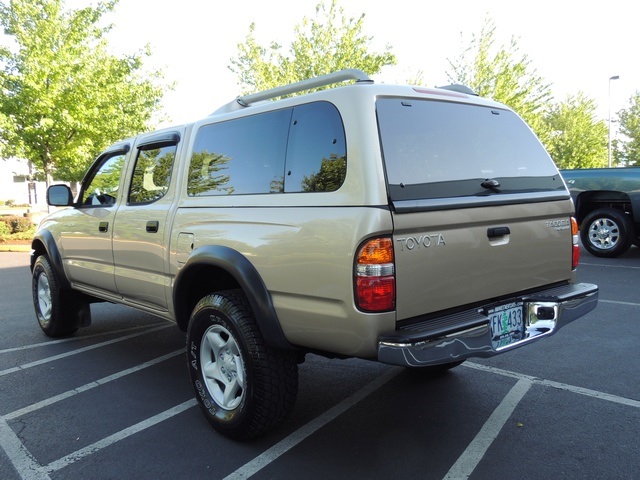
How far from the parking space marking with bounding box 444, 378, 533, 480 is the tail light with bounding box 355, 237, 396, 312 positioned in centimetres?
101

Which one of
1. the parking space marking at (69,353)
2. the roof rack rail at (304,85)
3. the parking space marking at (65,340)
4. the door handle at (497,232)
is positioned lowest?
the parking space marking at (69,353)

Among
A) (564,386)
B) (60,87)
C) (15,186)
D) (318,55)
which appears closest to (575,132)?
(318,55)

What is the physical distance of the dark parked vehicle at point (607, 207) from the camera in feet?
29.3

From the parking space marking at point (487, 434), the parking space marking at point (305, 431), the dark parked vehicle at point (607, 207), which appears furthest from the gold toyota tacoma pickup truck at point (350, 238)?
the dark parked vehicle at point (607, 207)

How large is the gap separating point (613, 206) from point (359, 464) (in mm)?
8687

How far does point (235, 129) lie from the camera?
330 centimetres

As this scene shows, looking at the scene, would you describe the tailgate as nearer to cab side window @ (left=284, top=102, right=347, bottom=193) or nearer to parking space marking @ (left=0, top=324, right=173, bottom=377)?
cab side window @ (left=284, top=102, right=347, bottom=193)

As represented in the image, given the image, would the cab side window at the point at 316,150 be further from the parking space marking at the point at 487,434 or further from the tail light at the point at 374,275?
the parking space marking at the point at 487,434

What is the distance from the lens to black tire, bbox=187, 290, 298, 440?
2812 millimetres

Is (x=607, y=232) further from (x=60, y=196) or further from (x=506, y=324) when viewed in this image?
(x=60, y=196)

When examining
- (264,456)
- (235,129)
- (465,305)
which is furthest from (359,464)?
(235,129)

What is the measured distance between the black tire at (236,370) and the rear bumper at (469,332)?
0.73 meters

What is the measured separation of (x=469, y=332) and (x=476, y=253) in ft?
1.43

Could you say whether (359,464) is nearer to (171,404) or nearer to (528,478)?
(528,478)
